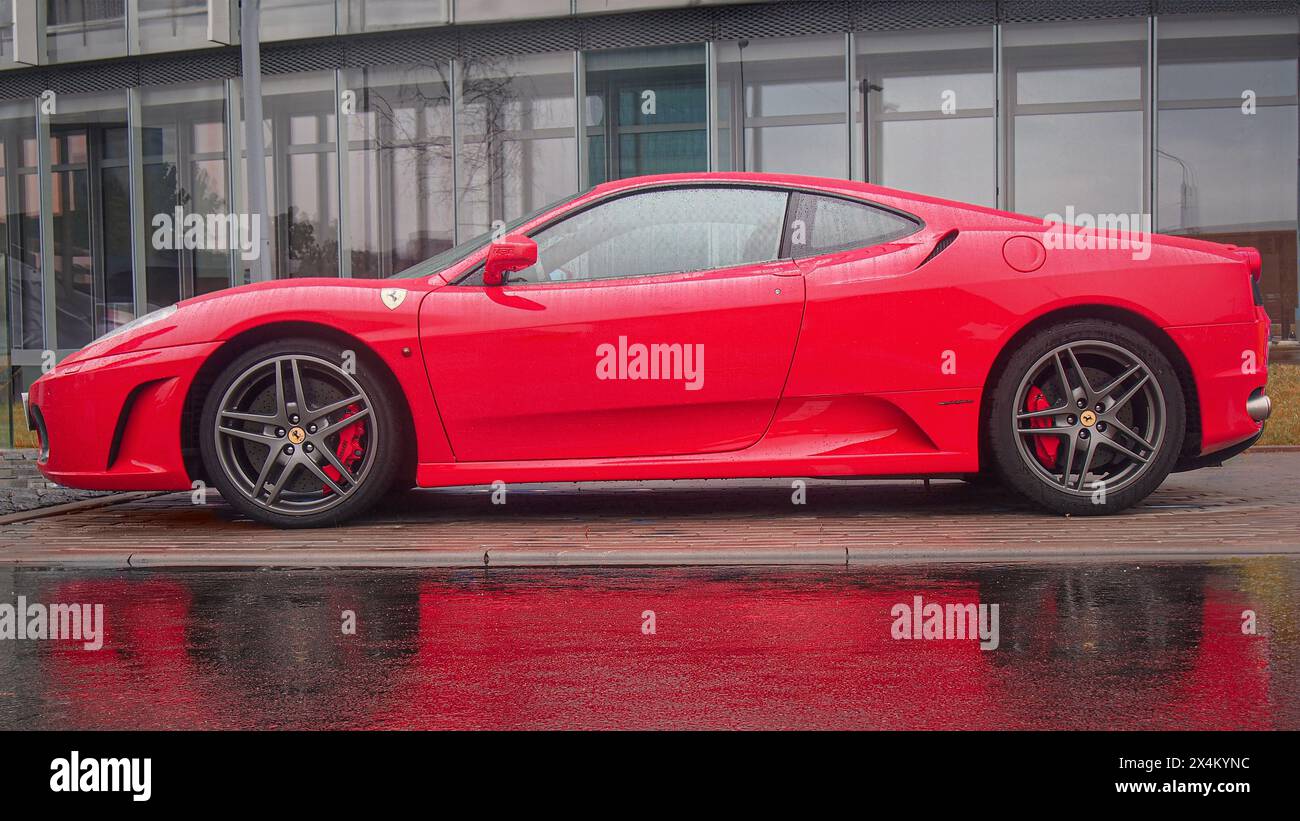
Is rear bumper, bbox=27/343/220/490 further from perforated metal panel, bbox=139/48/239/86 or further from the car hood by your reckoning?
perforated metal panel, bbox=139/48/239/86

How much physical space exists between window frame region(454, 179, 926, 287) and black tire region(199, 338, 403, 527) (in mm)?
689

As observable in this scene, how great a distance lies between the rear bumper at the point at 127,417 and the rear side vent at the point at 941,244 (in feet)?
10.7

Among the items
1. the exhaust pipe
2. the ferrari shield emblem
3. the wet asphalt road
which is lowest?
the wet asphalt road

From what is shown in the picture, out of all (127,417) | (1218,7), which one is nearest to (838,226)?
(127,417)

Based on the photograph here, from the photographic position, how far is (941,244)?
6.23 metres

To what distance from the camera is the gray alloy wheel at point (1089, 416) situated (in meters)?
6.15

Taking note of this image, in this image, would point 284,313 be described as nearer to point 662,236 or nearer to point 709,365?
point 662,236

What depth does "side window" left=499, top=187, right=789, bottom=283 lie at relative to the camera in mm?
6309

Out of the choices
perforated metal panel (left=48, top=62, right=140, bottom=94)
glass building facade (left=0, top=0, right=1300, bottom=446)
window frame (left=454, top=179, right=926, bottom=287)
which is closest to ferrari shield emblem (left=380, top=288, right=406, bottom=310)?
window frame (left=454, top=179, right=926, bottom=287)

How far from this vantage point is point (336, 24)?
1812 centimetres

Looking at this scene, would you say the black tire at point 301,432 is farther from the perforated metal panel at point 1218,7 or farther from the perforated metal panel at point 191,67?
the perforated metal panel at point 191,67

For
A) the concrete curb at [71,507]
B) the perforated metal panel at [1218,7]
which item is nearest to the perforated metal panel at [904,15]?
the perforated metal panel at [1218,7]

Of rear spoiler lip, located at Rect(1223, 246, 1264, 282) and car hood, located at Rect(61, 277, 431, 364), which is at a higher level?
rear spoiler lip, located at Rect(1223, 246, 1264, 282)
